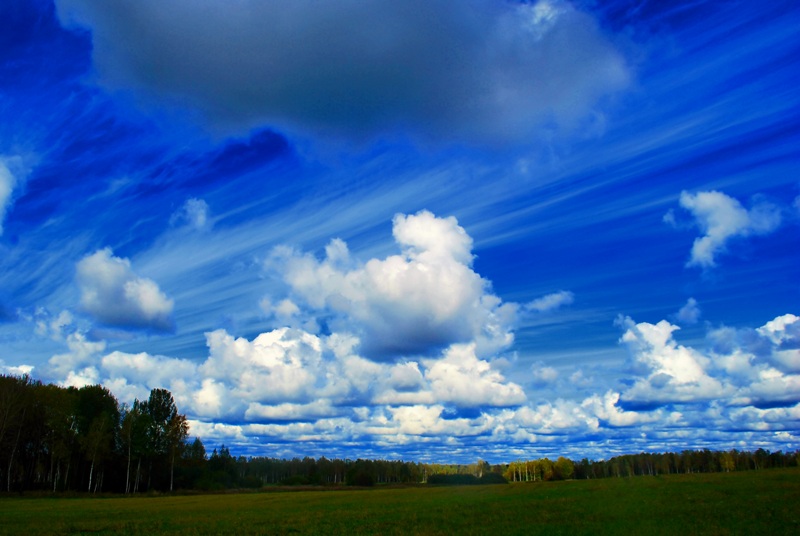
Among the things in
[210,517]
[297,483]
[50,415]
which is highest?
[50,415]

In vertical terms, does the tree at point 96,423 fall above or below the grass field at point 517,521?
above

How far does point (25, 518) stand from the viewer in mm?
48375

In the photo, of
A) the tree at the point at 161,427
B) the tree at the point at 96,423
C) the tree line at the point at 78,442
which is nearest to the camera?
the tree line at the point at 78,442

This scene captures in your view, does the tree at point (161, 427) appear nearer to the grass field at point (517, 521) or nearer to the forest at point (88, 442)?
the forest at point (88, 442)

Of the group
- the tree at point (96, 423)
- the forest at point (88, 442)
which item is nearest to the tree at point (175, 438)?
the forest at point (88, 442)

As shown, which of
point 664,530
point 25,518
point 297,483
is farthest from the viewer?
point 297,483

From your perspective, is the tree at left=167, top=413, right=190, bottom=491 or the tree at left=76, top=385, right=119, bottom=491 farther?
the tree at left=167, top=413, right=190, bottom=491

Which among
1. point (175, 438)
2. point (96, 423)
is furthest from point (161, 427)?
point (96, 423)

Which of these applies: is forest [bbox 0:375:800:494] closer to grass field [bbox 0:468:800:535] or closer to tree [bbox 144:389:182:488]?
tree [bbox 144:389:182:488]

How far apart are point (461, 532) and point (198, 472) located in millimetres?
125576

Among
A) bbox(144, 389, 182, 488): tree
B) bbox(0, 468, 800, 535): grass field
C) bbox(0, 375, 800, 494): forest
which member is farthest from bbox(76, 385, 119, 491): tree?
bbox(0, 468, 800, 535): grass field

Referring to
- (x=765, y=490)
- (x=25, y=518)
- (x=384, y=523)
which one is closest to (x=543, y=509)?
(x=384, y=523)

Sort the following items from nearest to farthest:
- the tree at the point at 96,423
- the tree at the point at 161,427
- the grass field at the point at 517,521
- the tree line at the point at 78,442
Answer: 1. the grass field at the point at 517,521
2. the tree line at the point at 78,442
3. the tree at the point at 96,423
4. the tree at the point at 161,427

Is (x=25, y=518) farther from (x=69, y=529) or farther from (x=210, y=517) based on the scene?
(x=210, y=517)
